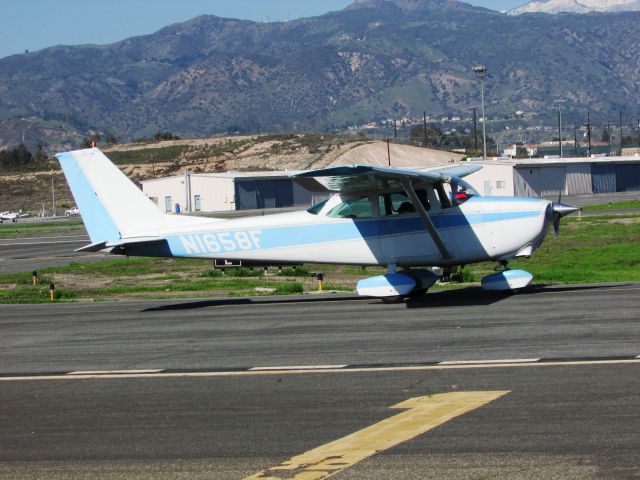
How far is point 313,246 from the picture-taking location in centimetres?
1850

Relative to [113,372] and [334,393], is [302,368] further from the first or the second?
[113,372]

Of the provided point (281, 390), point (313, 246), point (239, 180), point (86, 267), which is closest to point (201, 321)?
point (313, 246)

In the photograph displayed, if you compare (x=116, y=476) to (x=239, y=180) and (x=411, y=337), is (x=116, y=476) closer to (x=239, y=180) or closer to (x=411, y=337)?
(x=411, y=337)

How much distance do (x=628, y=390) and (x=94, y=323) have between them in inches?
399

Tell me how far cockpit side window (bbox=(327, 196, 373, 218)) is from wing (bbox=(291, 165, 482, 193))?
0.29 metres

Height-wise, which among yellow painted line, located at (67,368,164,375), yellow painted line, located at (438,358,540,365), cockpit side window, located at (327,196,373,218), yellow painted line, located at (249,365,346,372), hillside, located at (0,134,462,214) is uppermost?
hillside, located at (0,134,462,214)

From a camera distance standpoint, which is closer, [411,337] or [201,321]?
[411,337]

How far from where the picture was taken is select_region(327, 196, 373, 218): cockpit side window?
1820 cm

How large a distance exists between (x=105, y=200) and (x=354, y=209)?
4.60m

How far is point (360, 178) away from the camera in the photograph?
17.3 m

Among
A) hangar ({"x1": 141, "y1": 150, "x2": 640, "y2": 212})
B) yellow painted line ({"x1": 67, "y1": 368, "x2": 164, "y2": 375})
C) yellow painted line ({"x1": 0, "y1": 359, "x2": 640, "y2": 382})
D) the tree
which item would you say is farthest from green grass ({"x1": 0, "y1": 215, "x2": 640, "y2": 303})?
the tree

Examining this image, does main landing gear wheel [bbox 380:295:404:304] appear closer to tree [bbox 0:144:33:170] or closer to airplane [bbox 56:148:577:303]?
airplane [bbox 56:148:577:303]

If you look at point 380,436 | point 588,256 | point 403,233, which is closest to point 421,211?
point 403,233

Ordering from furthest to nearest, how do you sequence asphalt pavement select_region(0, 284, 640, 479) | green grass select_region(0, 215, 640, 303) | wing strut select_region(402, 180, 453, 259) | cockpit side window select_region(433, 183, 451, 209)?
green grass select_region(0, 215, 640, 303)
cockpit side window select_region(433, 183, 451, 209)
wing strut select_region(402, 180, 453, 259)
asphalt pavement select_region(0, 284, 640, 479)
